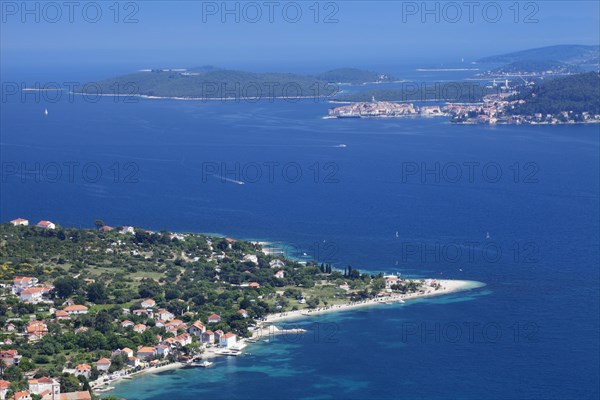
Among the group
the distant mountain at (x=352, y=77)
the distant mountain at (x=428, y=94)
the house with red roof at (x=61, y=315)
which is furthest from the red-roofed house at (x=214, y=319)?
the distant mountain at (x=352, y=77)

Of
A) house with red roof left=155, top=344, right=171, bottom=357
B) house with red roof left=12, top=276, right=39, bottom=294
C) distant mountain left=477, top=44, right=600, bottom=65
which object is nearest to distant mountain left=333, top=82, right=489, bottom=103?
distant mountain left=477, top=44, right=600, bottom=65

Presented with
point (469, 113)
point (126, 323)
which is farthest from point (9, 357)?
point (469, 113)

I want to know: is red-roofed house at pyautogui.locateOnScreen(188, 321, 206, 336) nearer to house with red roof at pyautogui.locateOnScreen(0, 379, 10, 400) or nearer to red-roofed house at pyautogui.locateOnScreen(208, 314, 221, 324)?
red-roofed house at pyautogui.locateOnScreen(208, 314, 221, 324)

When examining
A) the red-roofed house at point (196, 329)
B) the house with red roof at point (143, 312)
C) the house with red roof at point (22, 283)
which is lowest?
the red-roofed house at point (196, 329)

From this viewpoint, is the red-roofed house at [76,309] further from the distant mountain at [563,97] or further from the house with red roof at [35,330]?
the distant mountain at [563,97]

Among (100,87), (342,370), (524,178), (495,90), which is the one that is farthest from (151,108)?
(342,370)

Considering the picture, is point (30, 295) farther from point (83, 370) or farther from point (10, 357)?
point (83, 370)
